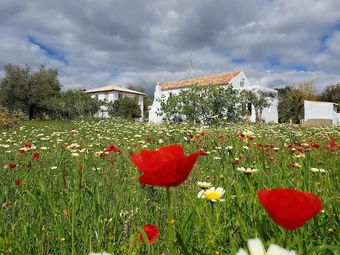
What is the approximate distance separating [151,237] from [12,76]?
4541 cm

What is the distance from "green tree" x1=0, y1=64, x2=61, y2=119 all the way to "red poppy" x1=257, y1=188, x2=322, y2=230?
149 feet

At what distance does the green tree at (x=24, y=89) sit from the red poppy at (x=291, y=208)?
4545 cm

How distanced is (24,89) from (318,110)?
3973 cm

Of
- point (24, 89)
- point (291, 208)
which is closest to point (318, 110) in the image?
point (24, 89)

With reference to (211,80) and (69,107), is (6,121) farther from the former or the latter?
(211,80)

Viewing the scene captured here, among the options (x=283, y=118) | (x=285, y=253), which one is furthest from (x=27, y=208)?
(x=283, y=118)

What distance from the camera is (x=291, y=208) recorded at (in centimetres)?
71

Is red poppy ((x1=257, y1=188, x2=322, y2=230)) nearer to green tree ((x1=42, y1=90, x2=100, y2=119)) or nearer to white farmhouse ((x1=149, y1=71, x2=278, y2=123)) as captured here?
green tree ((x1=42, y1=90, x2=100, y2=119))

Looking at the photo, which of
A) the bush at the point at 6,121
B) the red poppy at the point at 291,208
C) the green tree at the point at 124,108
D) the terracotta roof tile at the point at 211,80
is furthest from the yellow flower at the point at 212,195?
the green tree at the point at 124,108

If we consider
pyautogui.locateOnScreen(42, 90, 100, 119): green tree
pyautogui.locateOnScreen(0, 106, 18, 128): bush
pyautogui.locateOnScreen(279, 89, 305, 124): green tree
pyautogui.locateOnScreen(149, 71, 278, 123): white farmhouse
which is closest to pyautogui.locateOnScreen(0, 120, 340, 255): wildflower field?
pyautogui.locateOnScreen(0, 106, 18, 128): bush

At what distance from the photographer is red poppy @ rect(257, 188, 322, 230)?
0.70m

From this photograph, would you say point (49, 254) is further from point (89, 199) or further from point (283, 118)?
point (283, 118)

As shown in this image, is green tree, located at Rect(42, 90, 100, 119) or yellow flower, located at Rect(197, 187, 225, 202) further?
green tree, located at Rect(42, 90, 100, 119)

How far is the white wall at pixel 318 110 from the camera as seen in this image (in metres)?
45.7
